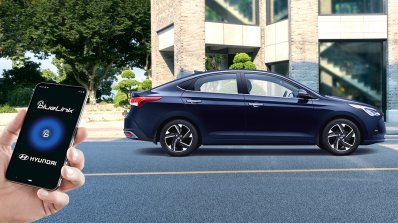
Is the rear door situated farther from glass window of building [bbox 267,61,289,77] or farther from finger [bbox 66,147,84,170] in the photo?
glass window of building [bbox 267,61,289,77]

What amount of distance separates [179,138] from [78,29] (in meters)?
32.8

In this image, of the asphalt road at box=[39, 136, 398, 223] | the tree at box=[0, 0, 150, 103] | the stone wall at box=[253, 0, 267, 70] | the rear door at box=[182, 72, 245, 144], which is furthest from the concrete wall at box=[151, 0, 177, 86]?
the rear door at box=[182, 72, 245, 144]

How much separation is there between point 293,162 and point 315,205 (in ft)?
12.4

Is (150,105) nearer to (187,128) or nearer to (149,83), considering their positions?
(187,128)

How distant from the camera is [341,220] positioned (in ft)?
17.3

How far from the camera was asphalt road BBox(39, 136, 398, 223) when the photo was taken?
554 cm

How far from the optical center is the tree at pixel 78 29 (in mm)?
41156

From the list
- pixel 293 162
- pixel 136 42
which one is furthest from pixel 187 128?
pixel 136 42

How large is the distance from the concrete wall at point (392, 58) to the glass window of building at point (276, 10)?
4.89 meters

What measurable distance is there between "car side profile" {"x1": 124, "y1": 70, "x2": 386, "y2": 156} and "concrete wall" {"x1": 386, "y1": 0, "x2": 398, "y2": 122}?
A: 14162 millimetres

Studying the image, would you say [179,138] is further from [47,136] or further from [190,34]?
[190,34]

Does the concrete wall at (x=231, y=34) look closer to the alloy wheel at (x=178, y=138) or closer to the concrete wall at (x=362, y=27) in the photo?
the concrete wall at (x=362, y=27)

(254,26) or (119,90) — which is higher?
(254,26)

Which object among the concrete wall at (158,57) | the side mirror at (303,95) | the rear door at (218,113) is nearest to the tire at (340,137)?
the side mirror at (303,95)
